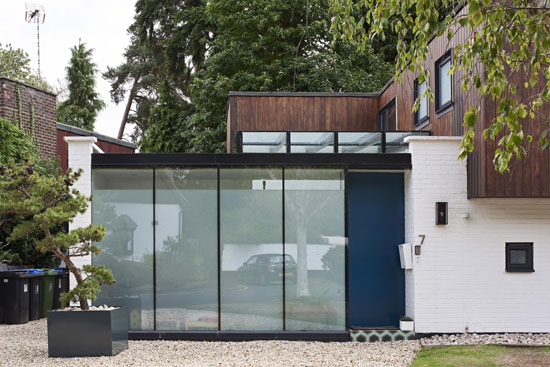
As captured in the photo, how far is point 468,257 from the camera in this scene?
10.2 metres

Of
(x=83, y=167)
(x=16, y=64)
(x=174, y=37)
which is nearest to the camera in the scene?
(x=83, y=167)

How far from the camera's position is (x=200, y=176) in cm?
1052

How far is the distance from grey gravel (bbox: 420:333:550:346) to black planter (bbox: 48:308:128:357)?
13.8 ft

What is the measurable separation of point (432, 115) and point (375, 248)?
2.52 metres

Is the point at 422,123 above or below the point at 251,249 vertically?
above

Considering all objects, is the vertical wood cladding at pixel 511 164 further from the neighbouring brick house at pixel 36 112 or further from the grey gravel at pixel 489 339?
the neighbouring brick house at pixel 36 112

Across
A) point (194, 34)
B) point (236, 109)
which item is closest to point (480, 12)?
point (236, 109)

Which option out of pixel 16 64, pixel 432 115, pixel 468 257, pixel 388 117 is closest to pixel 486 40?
pixel 468 257

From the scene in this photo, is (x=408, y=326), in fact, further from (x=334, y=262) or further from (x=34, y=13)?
(x=34, y=13)

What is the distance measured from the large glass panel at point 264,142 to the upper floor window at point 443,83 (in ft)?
8.41

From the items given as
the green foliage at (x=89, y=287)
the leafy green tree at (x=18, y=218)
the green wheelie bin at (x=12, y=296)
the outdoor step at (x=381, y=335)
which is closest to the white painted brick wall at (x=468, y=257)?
the outdoor step at (x=381, y=335)

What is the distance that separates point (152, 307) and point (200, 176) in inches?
79.6

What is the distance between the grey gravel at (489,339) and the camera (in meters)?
9.61

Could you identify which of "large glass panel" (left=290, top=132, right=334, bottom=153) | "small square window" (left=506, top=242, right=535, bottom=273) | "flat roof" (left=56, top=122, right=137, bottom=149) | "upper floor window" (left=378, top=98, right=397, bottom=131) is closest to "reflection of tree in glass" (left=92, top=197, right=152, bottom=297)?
"large glass panel" (left=290, top=132, right=334, bottom=153)
